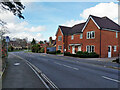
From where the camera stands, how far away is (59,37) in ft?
122

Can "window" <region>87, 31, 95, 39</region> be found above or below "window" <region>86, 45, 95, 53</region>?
above

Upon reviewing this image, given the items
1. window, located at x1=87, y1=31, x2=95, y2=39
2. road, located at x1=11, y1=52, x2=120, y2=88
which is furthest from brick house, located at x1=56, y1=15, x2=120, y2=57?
road, located at x1=11, y1=52, x2=120, y2=88

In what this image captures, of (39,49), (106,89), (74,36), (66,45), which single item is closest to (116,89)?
A: (106,89)

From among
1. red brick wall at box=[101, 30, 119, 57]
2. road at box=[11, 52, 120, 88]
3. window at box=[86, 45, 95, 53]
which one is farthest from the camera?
window at box=[86, 45, 95, 53]

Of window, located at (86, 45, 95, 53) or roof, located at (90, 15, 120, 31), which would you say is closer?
roof, located at (90, 15, 120, 31)

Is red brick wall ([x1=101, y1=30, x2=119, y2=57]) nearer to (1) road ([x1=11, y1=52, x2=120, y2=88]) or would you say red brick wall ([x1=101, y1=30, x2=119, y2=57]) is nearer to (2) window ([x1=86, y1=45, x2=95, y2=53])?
(2) window ([x1=86, y1=45, x2=95, y2=53])

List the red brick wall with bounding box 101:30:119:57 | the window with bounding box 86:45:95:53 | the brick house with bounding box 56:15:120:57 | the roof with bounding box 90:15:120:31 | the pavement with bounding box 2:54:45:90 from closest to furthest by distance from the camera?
the pavement with bounding box 2:54:45:90
the brick house with bounding box 56:15:120:57
the red brick wall with bounding box 101:30:119:57
the roof with bounding box 90:15:120:31
the window with bounding box 86:45:95:53

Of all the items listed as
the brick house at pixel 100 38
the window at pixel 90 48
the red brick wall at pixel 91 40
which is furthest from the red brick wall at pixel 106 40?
the window at pixel 90 48

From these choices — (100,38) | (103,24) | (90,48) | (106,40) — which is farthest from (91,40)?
(103,24)

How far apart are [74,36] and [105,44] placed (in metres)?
9.88

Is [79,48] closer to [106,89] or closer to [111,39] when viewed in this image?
[111,39]

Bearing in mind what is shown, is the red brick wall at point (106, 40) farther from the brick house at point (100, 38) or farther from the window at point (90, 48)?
the window at point (90, 48)

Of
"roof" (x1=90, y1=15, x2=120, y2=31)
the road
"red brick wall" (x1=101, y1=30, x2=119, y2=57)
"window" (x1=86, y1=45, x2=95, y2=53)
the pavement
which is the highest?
"roof" (x1=90, y1=15, x2=120, y2=31)

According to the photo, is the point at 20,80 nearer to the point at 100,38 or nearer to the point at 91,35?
the point at 100,38
